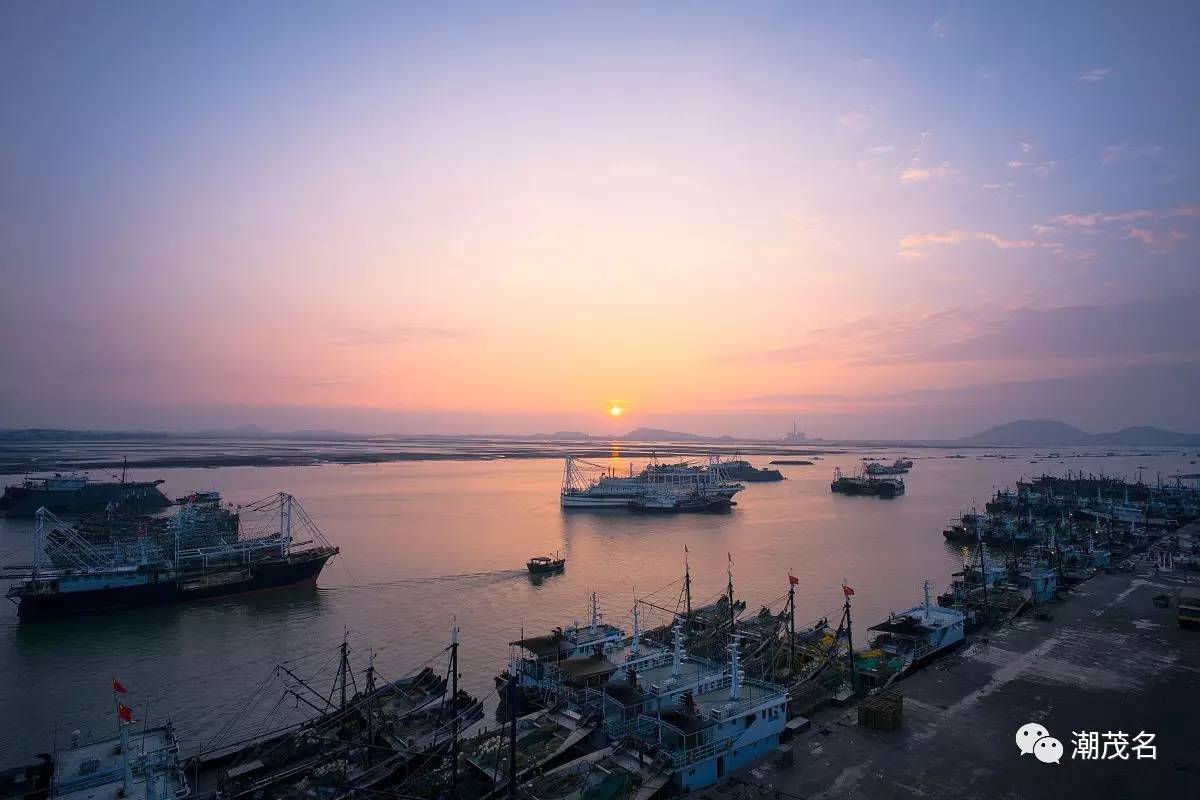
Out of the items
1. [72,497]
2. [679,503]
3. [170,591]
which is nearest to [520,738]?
[170,591]

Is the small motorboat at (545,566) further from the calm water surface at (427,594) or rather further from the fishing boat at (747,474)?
the fishing boat at (747,474)

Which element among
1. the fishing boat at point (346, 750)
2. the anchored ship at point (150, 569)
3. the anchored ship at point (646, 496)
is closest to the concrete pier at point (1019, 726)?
the fishing boat at point (346, 750)

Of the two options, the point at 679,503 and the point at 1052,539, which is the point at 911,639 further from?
the point at 679,503

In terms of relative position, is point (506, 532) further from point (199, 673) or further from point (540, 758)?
point (540, 758)

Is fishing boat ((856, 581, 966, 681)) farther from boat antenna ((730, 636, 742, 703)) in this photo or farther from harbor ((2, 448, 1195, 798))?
boat antenna ((730, 636, 742, 703))

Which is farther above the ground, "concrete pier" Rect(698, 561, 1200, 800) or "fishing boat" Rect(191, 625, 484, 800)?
"concrete pier" Rect(698, 561, 1200, 800)

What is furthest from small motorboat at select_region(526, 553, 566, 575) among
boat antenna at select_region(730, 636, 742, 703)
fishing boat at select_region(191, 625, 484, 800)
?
boat antenna at select_region(730, 636, 742, 703)
